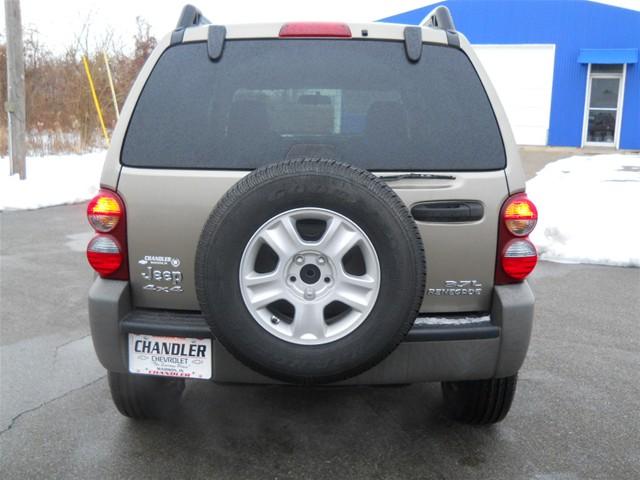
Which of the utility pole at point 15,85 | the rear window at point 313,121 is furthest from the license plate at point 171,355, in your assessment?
the utility pole at point 15,85

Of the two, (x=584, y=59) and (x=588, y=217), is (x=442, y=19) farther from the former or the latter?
(x=584, y=59)

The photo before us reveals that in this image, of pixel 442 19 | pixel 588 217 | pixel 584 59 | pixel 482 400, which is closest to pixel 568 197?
pixel 588 217

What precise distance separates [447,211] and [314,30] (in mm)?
1031

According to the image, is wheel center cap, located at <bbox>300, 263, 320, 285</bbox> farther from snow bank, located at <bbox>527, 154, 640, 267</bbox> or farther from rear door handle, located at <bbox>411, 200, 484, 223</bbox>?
snow bank, located at <bbox>527, 154, 640, 267</bbox>

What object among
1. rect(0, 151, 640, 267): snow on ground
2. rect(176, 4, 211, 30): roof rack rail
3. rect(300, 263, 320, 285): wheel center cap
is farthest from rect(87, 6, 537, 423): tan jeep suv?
rect(0, 151, 640, 267): snow on ground

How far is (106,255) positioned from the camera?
2.67 m

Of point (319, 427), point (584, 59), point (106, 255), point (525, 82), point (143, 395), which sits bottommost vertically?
point (319, 427)

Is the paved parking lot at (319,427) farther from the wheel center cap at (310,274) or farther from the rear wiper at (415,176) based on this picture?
the rear wiper at (415,176)

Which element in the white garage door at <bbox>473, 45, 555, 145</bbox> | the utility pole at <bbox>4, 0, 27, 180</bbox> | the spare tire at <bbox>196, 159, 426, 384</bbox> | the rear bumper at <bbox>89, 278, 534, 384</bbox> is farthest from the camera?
the white garage door at <bbox>473, 45, 555, 145</bbox>

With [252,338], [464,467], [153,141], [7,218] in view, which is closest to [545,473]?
[464,467]

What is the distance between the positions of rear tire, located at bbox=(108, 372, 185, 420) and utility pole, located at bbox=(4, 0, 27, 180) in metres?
10.5

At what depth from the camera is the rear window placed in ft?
8.80

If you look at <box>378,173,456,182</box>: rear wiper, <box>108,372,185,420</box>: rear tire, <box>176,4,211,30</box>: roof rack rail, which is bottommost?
<box>108,372,185,420</box>: rear tire

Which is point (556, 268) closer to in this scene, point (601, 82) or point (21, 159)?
point (21, 159)
